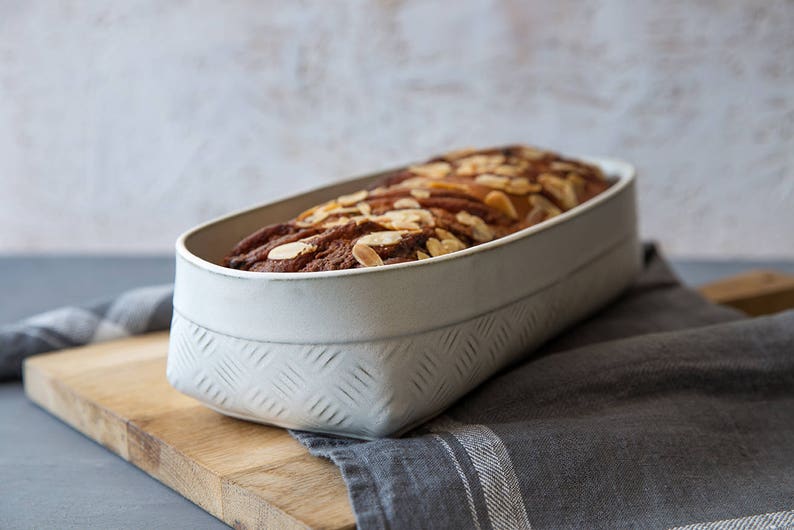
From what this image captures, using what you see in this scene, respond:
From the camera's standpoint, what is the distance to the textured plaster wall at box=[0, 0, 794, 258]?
212cm

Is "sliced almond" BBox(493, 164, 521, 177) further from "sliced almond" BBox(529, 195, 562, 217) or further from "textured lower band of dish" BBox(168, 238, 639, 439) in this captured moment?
Result: "textured lower band of dish" BBox(168, 238, 639, 439)

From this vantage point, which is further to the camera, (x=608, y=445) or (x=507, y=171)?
(x=507, y=171)

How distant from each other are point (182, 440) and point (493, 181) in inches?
19.3

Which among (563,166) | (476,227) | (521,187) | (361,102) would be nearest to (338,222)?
(476,227)

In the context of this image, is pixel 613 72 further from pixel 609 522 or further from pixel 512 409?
pixel 609 522

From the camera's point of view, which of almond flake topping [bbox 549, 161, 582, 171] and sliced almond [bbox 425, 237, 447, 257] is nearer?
sliced almond [bbox 425, 237, 447, 257]

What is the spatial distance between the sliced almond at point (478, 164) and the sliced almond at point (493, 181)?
3 centimetres

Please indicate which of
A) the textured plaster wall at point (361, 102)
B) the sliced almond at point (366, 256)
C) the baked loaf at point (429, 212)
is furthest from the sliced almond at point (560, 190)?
the textured plaster wall at point (361, 102)

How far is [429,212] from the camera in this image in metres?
1.03

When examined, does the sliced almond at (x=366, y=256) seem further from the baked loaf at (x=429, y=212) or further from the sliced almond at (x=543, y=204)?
the sliced almond at (x=543, y=204)

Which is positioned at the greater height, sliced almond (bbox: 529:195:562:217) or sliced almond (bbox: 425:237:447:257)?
sliced almond (bbox: 425:237:447:257)

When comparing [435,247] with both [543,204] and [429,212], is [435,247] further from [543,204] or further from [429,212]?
[543,204]

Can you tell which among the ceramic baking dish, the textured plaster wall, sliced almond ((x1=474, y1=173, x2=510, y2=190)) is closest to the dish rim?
the ceramic baking dish

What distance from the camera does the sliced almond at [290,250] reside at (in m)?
0.92
